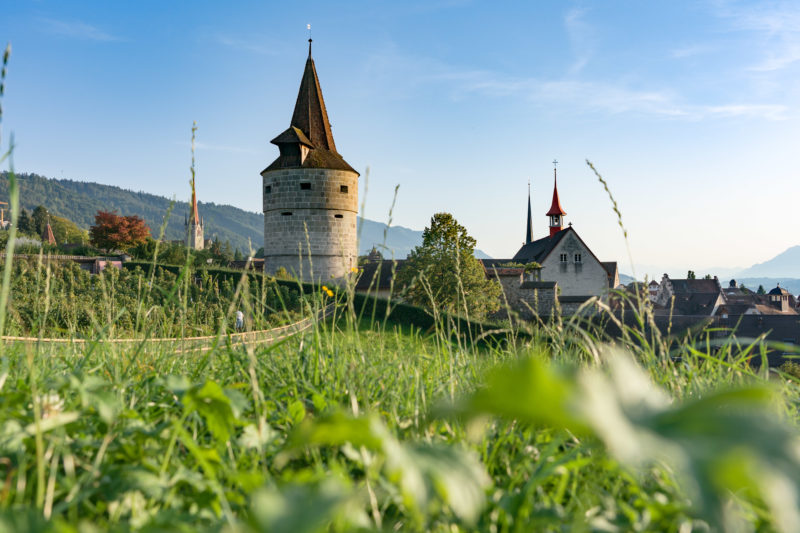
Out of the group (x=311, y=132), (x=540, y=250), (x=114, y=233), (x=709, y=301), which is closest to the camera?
(x=311, y=132)

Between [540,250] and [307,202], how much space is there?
3559 centimetres

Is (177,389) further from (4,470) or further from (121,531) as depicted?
(121,531)

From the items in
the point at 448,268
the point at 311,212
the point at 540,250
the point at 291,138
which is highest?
the point at 291,138

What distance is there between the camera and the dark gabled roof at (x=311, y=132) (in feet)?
84.7

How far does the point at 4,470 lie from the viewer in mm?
1153

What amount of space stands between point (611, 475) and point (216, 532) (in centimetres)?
108

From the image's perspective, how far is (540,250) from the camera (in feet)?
181

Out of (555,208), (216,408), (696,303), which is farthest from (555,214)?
(216,408)

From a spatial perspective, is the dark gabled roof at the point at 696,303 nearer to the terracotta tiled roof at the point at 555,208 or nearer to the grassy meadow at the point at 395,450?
the terracotta tiled roof at the point at 555,208

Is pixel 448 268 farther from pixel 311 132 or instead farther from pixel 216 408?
pixel 216 408

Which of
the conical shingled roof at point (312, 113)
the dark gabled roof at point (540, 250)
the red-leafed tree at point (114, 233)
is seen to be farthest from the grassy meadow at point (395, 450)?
the dark gabled roof at point (540, 250)

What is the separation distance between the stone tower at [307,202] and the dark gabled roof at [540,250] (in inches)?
1156

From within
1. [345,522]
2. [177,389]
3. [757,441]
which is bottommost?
[345,522]

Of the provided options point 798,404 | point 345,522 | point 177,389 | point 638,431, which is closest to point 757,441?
point 638,431
